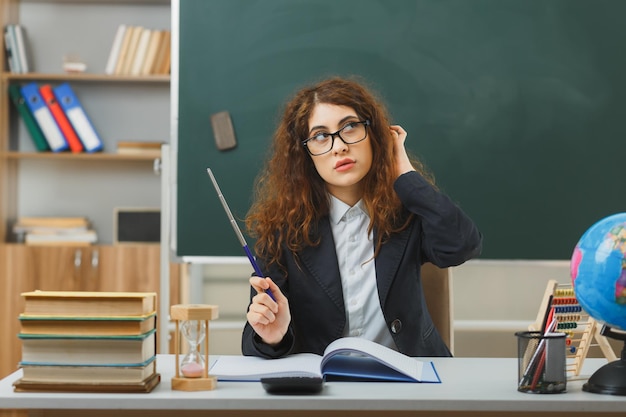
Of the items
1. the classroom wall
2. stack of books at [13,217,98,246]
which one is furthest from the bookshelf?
the classroom wall

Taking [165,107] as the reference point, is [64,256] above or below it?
below

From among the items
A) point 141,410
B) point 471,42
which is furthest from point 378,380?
point 471,42

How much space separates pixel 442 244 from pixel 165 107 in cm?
281

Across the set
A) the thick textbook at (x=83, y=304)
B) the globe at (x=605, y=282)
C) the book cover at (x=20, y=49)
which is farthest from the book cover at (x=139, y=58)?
the globe at (x=605, y=282)

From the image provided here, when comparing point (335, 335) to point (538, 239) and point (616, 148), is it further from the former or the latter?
point (616, 148)

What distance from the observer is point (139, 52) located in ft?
13.7

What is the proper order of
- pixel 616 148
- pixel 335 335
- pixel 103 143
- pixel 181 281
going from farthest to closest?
pixel 103 143
pixel 181 281
pixel 616 148
pixel 335 335

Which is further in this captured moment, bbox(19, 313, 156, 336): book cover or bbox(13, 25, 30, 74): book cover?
bbox(13, 25, 30, 74): book cover

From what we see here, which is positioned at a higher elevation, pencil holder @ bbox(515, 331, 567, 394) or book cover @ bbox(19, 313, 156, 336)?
book cover @ bbox(19, 313, 156, 336)

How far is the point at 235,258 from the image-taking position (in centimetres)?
A: 320

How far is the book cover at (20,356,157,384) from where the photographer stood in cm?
119

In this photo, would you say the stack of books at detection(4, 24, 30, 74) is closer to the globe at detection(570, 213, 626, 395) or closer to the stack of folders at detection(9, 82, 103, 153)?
the stack of folders at detection(9, 82, 103, 153)

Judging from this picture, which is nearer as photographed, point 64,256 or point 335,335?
point 335,335

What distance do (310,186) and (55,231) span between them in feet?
7.94
